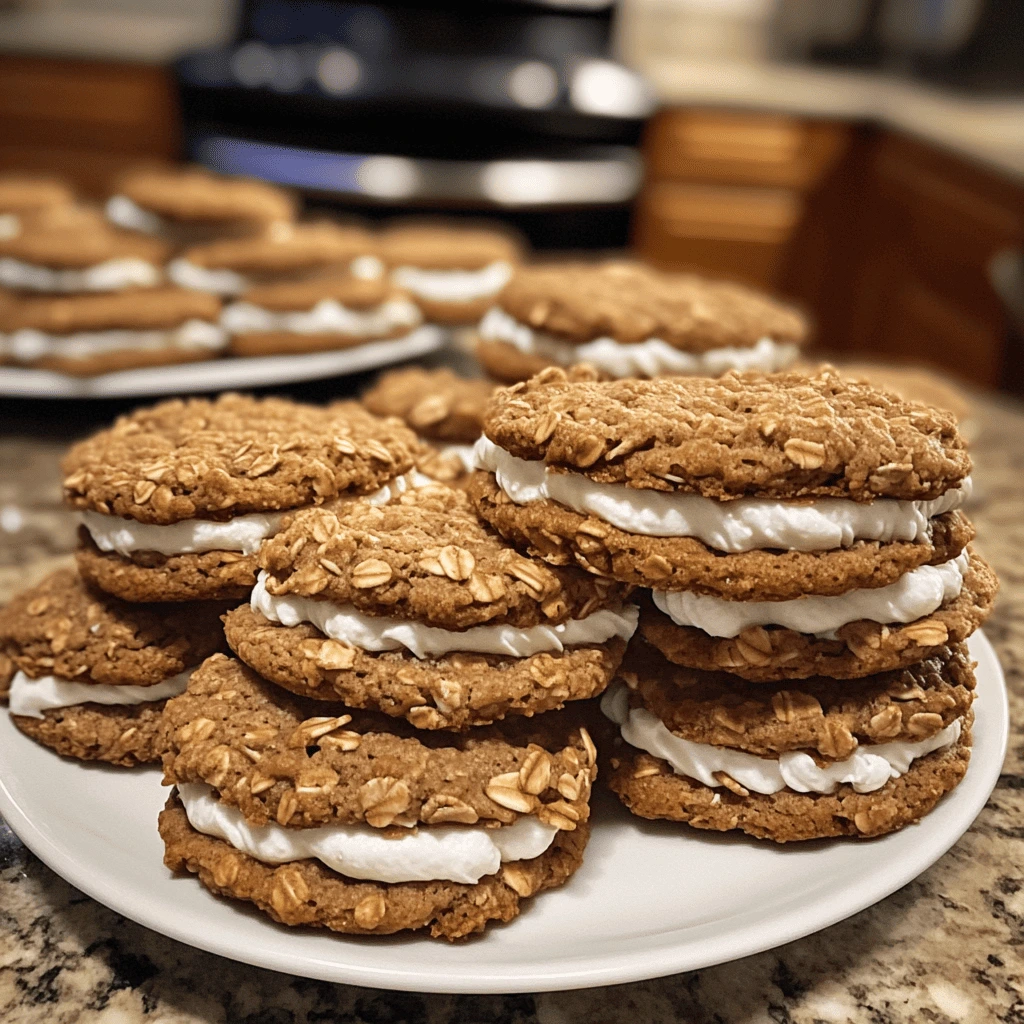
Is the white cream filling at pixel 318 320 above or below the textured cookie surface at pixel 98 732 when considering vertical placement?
below

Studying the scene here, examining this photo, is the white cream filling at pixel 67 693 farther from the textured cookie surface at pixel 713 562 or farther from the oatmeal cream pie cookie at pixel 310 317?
the oatmeal cream pie cookie at pixel 310 317

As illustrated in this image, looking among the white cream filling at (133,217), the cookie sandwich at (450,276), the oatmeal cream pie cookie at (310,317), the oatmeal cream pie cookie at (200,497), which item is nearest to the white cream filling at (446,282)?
the cookie sandwich at (450,276)

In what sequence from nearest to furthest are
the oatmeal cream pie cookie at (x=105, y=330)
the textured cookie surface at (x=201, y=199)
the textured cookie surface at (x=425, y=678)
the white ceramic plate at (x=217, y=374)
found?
the textured cookie surface at (x=425, y=678), the white ceramic plate at (x=217, y=374), the oatmeal cream pie cookie at (x=105, y=330), the textured cookie surface at (x=201, y=199)

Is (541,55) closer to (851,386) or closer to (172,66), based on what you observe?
(172,66)

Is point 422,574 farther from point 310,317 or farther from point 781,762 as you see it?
point 310,317

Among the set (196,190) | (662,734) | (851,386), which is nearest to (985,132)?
(196,190)

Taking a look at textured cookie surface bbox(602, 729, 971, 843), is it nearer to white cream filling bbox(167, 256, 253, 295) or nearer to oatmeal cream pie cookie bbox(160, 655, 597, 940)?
oatmeal cream pie cookie bbox(160, 655, 597, 940)

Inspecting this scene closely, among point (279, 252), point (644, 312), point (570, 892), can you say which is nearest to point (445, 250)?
point (279, 252)
